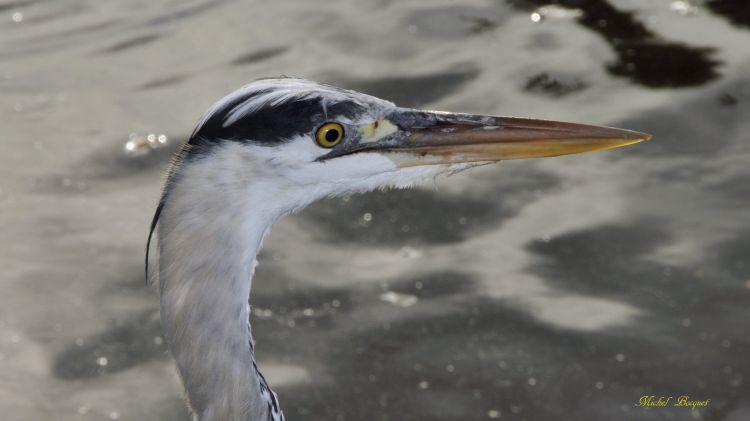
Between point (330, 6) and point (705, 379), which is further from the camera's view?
point (330, 6)

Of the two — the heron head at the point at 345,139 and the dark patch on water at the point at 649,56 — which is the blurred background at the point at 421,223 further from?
the heron head at the point at 345,139

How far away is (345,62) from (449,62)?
610 millimetres

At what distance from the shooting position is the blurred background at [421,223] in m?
4.79

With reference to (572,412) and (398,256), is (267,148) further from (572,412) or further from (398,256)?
(398,256)

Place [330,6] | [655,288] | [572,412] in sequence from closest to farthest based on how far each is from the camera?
[572,412] → [655,288] → [330,6]

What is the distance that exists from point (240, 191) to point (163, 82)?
13.3 ft

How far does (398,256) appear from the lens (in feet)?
17.9

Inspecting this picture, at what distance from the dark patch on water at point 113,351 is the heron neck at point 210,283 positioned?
6.47 ft

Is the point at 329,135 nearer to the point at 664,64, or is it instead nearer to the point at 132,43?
the point at 664,64

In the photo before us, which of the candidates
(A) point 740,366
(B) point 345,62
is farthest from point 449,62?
(A) point 740,366

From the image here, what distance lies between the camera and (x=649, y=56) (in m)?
6.75

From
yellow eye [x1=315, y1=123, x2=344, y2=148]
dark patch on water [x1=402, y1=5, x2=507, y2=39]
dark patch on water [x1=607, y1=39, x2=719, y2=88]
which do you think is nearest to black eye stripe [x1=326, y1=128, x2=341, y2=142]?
yellow eye [x1=315, y1=123, x2=344, y2=148]

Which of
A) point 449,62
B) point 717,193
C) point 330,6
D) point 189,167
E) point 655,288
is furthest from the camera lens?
point 330,6

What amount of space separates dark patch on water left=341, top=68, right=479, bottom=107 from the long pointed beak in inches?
129
